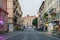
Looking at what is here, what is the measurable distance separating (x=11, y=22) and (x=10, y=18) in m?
2.58

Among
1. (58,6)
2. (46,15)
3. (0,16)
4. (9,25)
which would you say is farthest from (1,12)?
(46,15)

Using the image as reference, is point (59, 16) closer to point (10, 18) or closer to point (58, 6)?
point (58, 6)

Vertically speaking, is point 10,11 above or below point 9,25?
above

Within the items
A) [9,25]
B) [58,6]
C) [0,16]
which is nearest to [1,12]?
[0,16]

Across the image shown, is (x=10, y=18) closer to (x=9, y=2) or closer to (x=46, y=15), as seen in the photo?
(x=9, y=2)

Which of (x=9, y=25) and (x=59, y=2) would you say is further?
(x=9, y=25)

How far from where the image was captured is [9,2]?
11169 cm

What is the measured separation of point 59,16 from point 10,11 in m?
41.6

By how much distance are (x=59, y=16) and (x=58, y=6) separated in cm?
468

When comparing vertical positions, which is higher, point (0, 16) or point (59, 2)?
point (59, 2)

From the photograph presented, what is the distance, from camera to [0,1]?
250ft

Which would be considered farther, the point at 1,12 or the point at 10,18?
the point at 10,18

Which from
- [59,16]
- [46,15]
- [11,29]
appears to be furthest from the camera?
[46,15]

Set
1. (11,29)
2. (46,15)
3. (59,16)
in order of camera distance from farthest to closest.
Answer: (46,15) → (11,29) → (59,16)
